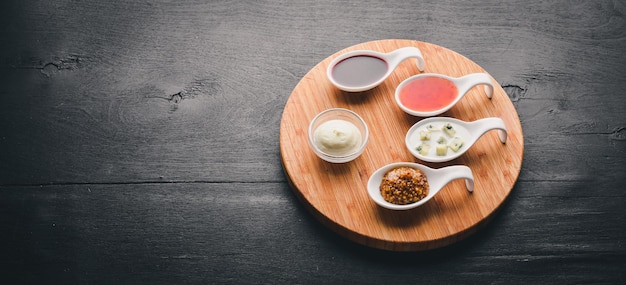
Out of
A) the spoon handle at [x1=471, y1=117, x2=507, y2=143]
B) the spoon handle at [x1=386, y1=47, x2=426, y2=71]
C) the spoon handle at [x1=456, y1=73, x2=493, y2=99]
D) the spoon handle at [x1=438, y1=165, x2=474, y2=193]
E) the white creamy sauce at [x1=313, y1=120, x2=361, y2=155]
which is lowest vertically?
the spoon handle at [x1=438, y1=165, x2=474, y2=193]

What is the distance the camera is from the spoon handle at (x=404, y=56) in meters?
2.73

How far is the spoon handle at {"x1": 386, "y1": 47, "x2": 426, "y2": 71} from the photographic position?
2.73 m

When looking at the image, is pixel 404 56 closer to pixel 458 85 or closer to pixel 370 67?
pixel 370 67

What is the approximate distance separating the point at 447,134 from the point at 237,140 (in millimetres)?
1003

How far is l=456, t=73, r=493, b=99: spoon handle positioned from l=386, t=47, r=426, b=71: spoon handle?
0.64ft

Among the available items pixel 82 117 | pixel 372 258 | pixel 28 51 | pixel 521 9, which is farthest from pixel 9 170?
pixel 521 9

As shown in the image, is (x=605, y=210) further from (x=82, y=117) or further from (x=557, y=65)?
(x=82, y=117)

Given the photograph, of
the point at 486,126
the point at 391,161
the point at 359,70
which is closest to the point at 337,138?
the point at 391,161

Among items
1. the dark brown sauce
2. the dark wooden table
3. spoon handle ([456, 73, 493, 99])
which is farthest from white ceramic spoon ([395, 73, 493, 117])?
the dark wooden table

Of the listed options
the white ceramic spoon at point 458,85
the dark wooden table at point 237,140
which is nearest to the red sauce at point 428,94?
the white ceramic spoon at point 458,85

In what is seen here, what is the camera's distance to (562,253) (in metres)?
2.62

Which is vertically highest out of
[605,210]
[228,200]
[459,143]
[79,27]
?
[79,27]

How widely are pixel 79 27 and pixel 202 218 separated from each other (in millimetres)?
1333

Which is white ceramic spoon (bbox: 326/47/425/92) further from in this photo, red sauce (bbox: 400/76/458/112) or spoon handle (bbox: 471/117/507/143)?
spoon handle (bbox: 471/117/507/143)
